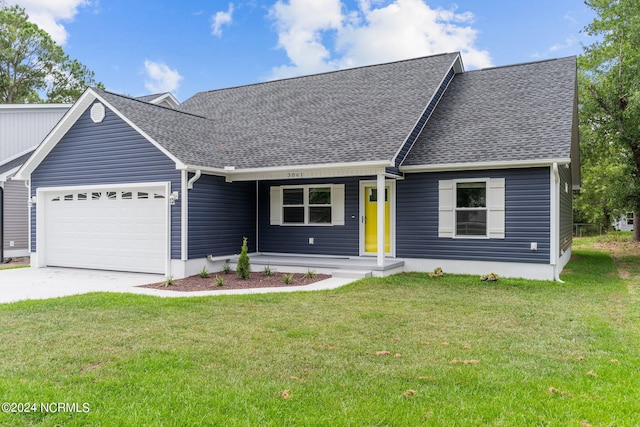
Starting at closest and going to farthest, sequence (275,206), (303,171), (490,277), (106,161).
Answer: (490,277) → (303,171) → (106,161) → (275,206)

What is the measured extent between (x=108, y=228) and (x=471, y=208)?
29.9ft

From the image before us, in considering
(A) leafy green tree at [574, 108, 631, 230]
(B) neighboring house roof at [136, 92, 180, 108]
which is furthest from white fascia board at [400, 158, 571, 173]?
(B) neighboring house roof at [136, 92, 180, 108]

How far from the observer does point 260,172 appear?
11898 millimetres

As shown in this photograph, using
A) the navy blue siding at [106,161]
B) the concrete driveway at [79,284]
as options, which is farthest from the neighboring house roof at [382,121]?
the concrete driveway at [79,284]

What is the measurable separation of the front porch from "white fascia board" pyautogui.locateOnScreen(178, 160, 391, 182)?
211 centimetres

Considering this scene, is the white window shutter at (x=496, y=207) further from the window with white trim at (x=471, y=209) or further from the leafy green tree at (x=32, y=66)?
the leafy green tree at (x=32, y=66)

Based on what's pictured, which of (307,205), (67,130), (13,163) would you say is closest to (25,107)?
(13,163)

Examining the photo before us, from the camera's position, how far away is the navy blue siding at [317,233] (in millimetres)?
12539

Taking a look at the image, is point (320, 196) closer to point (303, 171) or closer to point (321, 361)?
point (303, 171)

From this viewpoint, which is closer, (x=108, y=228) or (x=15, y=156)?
(x=108, y=228)

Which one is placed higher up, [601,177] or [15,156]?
[15,156]

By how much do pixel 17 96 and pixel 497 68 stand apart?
2894 cm

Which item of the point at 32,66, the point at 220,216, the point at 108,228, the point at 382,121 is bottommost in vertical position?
the point at 108,228

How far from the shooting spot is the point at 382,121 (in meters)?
12.2
